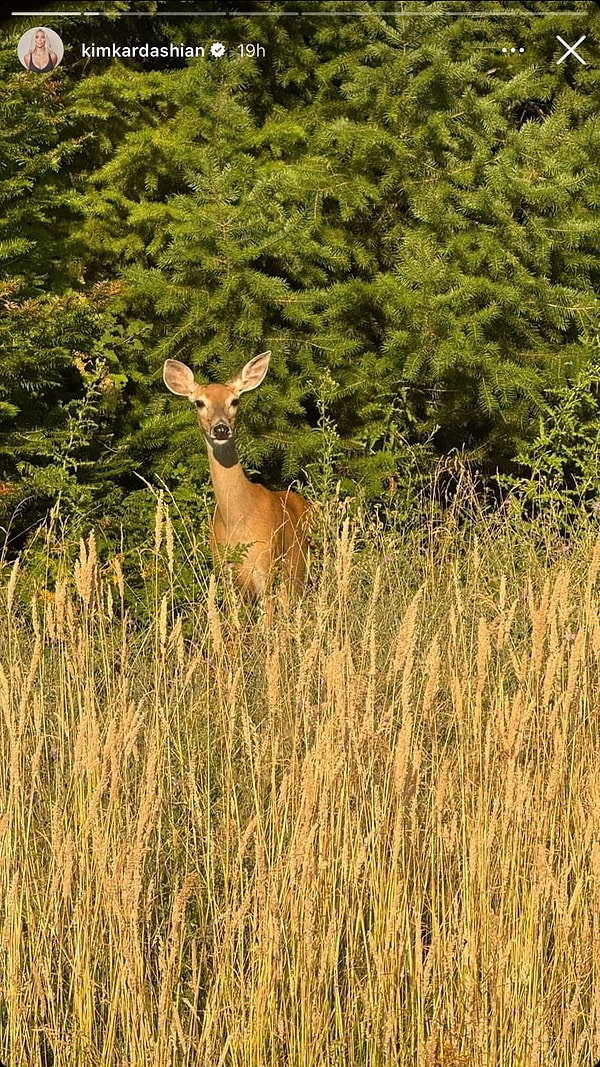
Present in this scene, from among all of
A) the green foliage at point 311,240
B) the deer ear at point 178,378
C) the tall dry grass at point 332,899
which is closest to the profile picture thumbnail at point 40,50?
the green foliage at point 311,240

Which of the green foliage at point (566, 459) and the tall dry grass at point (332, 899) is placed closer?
the tall dry grass at point (332, 899)

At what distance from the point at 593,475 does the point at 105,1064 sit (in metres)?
3.73

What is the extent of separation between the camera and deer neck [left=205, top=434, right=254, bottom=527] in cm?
565

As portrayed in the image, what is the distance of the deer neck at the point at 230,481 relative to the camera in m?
5.65

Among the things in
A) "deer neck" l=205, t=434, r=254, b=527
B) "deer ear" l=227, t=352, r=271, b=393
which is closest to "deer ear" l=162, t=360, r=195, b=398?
"deer ear" l=227, t=352, r=271, b=393

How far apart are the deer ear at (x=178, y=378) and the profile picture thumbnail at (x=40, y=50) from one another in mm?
1548

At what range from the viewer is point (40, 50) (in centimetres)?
625

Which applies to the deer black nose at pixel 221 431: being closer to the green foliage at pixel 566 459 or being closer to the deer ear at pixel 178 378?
the deer ear at pixel 178 378

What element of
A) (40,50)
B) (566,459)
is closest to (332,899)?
(566,459)

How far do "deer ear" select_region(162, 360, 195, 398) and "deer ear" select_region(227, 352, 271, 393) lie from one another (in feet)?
0.55

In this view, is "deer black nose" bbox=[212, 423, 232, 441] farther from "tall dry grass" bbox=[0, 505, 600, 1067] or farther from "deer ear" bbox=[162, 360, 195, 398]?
"tall dry grass" bbox=[0, 505, 600, 1067]

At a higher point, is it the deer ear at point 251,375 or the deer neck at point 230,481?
the deer ear at point 251,375

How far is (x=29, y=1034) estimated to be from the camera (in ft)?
8.60

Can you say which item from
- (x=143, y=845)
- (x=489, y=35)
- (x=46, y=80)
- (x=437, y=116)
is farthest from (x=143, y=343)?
(x=143, y=845)
